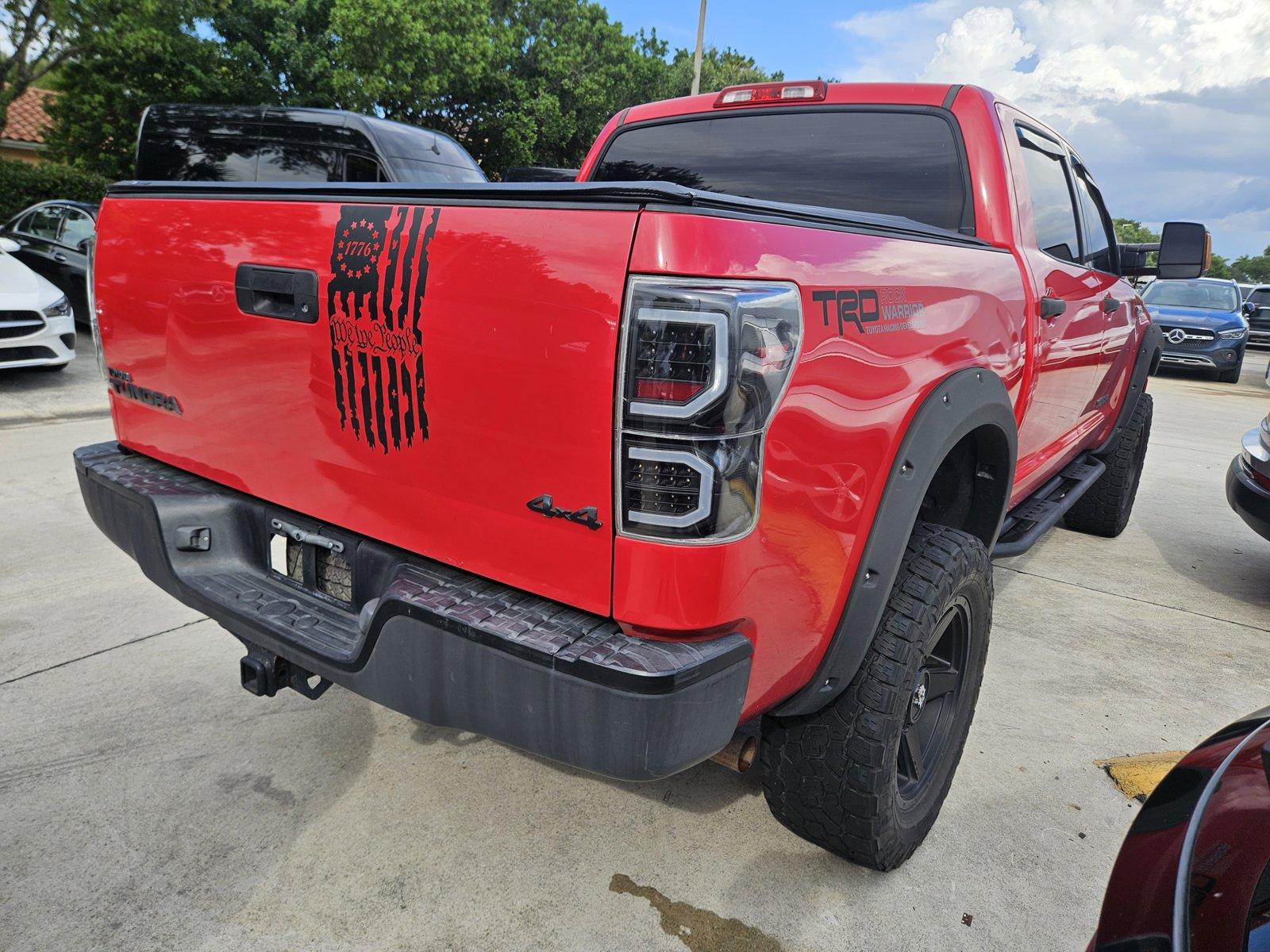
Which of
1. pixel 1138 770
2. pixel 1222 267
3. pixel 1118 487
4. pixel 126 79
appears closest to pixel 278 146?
pixel 1118 487

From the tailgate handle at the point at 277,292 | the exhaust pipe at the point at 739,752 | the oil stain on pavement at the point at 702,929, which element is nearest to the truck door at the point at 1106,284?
the exhaust pipe at the point at 739,752

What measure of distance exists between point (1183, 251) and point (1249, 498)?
1.21 m

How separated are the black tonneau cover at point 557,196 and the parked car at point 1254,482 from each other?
112 inches

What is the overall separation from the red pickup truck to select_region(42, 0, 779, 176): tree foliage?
15554 mm

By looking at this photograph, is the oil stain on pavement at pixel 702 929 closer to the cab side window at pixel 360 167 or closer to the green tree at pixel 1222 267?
the cab side window at pixel 360 167

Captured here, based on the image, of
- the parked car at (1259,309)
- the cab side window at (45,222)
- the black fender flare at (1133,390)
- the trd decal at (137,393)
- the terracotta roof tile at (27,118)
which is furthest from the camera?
the terracotta roof tile at (27,118)

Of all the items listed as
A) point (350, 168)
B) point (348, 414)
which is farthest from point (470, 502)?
point (350, 168)

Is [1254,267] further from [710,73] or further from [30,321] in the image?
[30,321]

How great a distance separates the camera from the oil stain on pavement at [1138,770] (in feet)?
8.75

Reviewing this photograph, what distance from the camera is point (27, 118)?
995 inches

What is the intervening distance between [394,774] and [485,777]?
26 centimetres

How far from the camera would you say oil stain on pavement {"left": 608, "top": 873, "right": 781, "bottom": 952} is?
1.99 metres

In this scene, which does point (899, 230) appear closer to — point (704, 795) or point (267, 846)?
point (704, 795)

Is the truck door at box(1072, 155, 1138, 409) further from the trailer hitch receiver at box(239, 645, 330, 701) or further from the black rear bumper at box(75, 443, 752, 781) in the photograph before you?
the trailer hitch receiver at box(239, 645, 330, 701)
